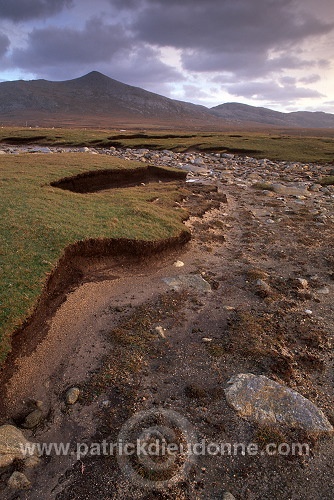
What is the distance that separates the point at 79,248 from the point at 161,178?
52.2 feet

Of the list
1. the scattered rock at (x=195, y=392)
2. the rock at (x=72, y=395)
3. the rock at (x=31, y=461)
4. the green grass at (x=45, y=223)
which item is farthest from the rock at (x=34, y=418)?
the scattered rock at (x=195, y=392)

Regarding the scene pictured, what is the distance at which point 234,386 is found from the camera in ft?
18.6

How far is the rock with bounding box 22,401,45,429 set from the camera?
4.96 meters

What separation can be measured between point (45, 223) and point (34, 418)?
22.1 ft

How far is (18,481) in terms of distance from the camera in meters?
4.11

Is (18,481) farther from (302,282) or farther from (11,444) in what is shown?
(302,282)

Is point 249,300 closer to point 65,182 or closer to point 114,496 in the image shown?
point 114,496

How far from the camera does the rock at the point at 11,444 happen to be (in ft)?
14.2

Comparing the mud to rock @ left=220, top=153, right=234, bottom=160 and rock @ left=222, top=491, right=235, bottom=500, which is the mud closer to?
rock @ left=220, top=153, right=234, bottom=160

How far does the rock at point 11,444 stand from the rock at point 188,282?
A: 214 inches

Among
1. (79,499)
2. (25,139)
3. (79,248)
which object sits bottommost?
(79,499)

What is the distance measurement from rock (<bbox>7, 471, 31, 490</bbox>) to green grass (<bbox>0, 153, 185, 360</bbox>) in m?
2.16

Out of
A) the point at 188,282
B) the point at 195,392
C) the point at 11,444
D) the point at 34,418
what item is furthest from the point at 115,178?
the point at 11,444

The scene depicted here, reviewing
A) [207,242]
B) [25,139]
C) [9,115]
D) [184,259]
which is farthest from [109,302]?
[9,115]
